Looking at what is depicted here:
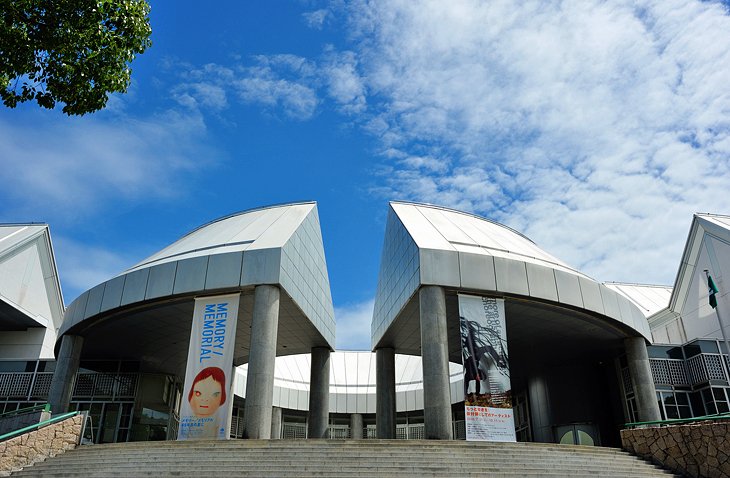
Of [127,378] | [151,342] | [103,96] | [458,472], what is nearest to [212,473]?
[458,472]

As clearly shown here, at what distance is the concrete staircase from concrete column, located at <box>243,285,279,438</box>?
2980 mm

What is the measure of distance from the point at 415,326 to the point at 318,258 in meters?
5.98

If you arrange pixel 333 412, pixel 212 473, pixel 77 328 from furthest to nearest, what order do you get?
pixel 333 412, pixel 77 328, pixel 212 473

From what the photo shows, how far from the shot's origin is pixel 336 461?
1335cm

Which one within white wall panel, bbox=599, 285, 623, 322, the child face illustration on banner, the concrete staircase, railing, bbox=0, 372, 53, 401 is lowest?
the concrete staircase

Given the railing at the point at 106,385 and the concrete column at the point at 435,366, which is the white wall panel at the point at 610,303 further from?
the railing at the point at 106,385

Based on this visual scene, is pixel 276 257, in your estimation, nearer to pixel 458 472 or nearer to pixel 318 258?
pixel 318 258

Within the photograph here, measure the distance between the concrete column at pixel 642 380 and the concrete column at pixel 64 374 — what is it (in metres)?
24.6

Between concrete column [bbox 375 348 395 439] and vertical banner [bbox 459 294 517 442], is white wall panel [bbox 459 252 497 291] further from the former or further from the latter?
concrete column [bbox 375 348 395 439]

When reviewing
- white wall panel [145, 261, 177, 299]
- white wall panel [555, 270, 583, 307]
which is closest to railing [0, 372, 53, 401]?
white wall panel [145, 261, 177, 299]

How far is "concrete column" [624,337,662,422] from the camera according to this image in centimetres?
2353

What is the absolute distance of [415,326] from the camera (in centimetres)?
2600

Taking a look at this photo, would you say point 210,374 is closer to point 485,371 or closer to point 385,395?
point 485,371

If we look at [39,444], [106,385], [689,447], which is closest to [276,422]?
[106,385]
